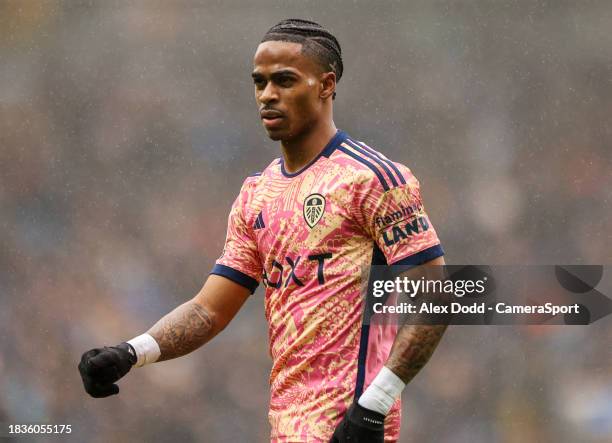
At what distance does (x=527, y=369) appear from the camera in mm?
7457

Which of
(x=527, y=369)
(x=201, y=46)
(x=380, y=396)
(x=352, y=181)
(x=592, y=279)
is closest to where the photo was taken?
(x=380, y=396)

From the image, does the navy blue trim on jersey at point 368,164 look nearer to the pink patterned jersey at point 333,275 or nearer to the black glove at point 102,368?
the pink patterned jersey at point 333,275

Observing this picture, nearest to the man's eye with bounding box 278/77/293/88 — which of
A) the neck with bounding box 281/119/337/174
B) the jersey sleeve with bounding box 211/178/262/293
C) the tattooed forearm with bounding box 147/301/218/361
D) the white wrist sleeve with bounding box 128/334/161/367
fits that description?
the neck with bounding box 281/119/337/174

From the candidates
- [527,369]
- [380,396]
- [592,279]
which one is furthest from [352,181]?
[527,369]

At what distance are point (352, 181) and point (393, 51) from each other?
490 centimetres

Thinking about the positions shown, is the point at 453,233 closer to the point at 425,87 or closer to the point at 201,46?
the point at 425,87

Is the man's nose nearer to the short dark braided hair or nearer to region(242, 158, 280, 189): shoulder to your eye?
the short dark braided hair

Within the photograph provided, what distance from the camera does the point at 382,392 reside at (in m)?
2.89

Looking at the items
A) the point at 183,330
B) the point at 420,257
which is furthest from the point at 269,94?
the point at 183,330

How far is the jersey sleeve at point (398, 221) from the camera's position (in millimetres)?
2975

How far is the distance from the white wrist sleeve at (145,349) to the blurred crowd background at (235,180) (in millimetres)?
4134

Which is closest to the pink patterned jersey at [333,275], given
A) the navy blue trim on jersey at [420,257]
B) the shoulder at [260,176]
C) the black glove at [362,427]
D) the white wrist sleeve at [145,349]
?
the navy blue trim on jersey at [420,257]

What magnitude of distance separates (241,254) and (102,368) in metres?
0.60

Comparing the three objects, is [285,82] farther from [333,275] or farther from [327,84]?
[333,275]
